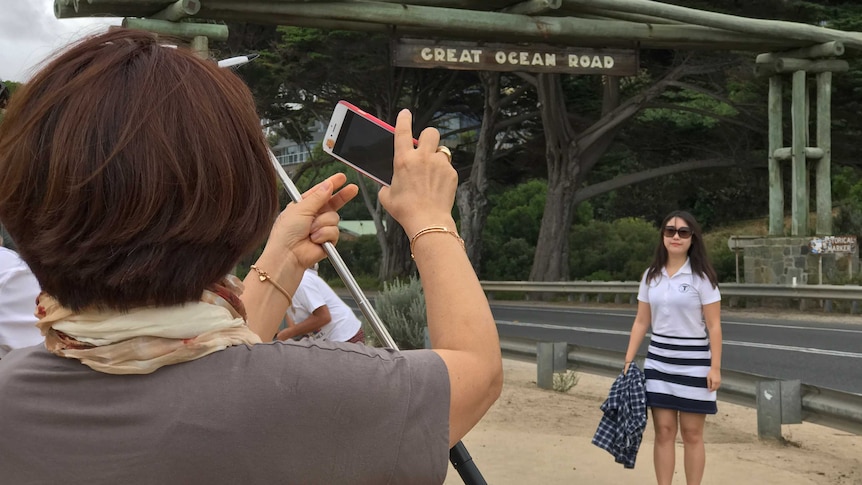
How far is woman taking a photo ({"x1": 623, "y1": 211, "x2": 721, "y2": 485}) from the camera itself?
5.77 m

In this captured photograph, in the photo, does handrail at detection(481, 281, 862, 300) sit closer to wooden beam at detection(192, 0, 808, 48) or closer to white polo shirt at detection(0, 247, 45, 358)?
wooden beam at detection(192, 0, 808, 48)

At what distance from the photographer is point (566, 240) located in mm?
26359

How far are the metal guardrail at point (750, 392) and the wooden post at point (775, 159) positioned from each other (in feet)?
35.8

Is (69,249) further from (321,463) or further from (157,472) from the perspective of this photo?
(321,463)

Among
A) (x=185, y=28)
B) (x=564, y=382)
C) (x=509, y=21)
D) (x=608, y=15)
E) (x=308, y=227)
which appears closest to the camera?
(x=308, y=227)

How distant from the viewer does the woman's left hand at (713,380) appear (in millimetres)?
5758

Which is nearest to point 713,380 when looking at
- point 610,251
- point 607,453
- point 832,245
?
point 607,453

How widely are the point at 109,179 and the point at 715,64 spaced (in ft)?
77.7

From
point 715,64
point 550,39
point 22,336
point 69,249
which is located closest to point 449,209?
point 69,249

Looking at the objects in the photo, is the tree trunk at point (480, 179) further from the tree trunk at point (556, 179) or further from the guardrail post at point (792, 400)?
the guardrail post at point (792, 400)

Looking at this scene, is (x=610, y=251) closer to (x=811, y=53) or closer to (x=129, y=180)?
(x=811, y=53)

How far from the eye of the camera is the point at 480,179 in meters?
27.9

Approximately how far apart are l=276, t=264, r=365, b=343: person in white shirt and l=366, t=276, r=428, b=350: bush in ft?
15.2

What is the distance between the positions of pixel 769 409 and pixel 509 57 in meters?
7.48
